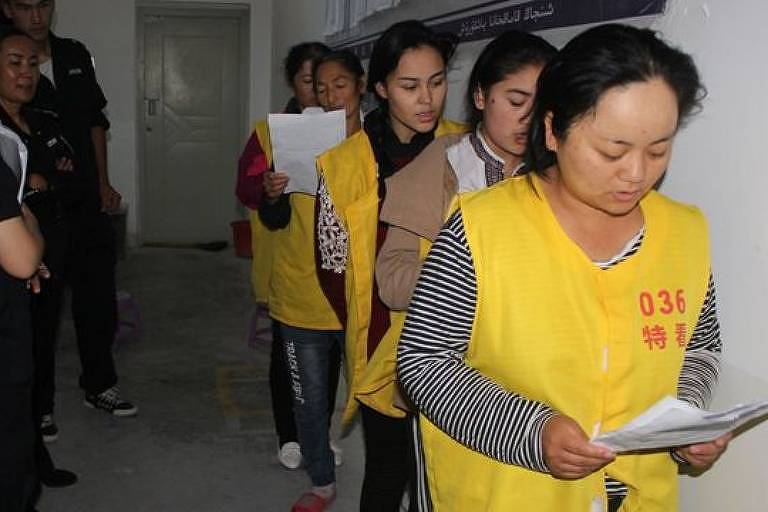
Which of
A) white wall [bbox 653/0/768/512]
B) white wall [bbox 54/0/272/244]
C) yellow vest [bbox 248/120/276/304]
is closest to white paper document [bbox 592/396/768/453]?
white wall [bbox 653/0/768/512]

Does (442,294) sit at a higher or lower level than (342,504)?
higher

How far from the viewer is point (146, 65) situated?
796cm

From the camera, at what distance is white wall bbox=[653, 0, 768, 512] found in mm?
1450

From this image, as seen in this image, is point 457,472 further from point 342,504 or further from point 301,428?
point 342,504

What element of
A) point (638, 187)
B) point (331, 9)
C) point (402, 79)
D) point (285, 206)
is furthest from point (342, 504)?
point (331, 9)

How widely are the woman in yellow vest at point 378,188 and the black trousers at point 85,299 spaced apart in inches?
56.1

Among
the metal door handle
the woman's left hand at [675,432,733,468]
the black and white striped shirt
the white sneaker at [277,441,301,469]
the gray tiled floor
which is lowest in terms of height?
the gray tiled floor

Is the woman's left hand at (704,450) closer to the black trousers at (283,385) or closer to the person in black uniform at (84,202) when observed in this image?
the black trousers at (283,385)

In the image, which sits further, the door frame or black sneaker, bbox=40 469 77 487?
the door frame

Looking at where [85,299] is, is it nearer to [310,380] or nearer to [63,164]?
[63,164]

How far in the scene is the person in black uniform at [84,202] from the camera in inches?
131

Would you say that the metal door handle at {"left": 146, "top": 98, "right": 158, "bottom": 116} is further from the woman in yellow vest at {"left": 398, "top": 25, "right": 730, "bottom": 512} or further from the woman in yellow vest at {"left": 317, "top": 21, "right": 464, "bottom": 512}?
the woman in yellow vest at {"left": 398, "top": 25, "right": 730, "bottom": 512}

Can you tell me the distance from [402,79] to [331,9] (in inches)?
99.6

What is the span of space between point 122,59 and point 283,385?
5414 millimetres
